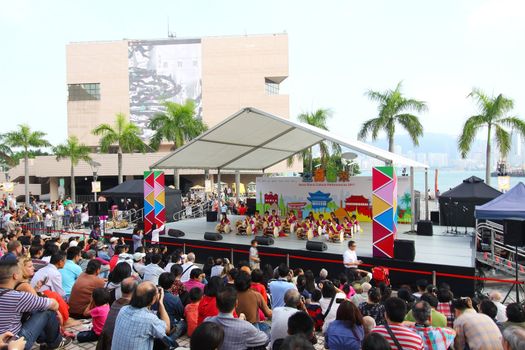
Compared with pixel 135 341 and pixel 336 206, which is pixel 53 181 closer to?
pixel 336 206

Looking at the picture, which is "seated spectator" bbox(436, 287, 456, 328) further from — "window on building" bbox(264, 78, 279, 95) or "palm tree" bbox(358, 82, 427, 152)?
"window on building" bbox(264, 78, 279, 95)

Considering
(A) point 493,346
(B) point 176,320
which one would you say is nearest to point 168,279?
(B) point 176,320

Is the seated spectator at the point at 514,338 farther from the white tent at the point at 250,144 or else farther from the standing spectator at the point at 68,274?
the white tent at the point at 250,144

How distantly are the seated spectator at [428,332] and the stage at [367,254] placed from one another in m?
5.65

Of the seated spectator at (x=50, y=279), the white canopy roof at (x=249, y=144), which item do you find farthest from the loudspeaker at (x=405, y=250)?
the seated spectator at (x=50, y=279)

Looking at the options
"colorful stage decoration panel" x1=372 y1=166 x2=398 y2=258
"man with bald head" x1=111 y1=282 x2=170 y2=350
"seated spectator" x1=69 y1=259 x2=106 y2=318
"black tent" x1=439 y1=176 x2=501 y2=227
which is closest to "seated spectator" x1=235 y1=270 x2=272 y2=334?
"man with bald head" x1=111 y1=282 x2=170 y2=350

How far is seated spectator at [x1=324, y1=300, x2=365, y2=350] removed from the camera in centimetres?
358

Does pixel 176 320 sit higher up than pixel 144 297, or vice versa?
pixel 144 297

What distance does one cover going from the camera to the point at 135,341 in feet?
11.2

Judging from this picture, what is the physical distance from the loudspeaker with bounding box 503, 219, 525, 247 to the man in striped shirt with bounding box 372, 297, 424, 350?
544cm

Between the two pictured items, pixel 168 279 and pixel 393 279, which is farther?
pixel 393 279

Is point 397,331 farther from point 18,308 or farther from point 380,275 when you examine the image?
point 380,275

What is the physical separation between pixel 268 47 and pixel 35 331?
5024 cm

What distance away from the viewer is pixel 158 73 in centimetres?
5250
